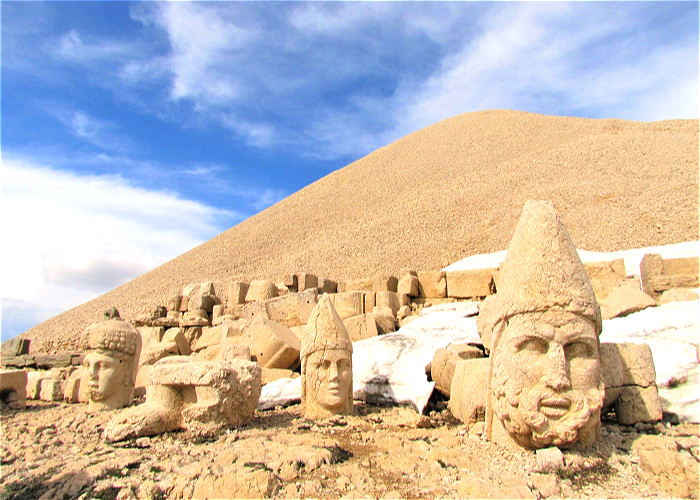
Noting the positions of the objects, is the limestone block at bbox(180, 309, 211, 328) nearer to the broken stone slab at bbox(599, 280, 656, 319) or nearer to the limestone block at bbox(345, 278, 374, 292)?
the limestone block at bbox(345, 278, 374, 292)

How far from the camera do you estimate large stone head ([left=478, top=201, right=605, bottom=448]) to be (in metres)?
3.21

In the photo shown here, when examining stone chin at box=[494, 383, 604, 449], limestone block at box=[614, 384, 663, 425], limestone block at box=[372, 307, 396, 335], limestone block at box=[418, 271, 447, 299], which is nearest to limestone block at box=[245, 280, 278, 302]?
limestone block at box=[418, 271, 447, 299]

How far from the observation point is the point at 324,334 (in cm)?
529

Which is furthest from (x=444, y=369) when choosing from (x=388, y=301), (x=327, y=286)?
(x=327, y=286)

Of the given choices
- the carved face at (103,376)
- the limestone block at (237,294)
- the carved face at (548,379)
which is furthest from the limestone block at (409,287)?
the carved face at (548,379)

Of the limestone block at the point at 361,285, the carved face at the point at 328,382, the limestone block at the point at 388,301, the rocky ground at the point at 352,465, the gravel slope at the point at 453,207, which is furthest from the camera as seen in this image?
the gravel slope at the point at 453,207

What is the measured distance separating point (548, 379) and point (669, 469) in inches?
33.0

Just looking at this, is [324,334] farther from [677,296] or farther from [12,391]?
[677,296]

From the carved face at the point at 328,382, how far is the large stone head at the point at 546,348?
1.90m

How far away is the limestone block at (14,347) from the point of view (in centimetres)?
1157

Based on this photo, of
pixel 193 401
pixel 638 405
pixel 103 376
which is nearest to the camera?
pixel 638 405

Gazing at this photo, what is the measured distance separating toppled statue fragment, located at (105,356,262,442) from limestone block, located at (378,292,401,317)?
5.37 metres

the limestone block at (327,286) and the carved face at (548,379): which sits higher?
the limestone block at (327,286)

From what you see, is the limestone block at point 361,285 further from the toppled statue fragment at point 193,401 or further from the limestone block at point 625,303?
the toppled statue fragment at point 193,401
